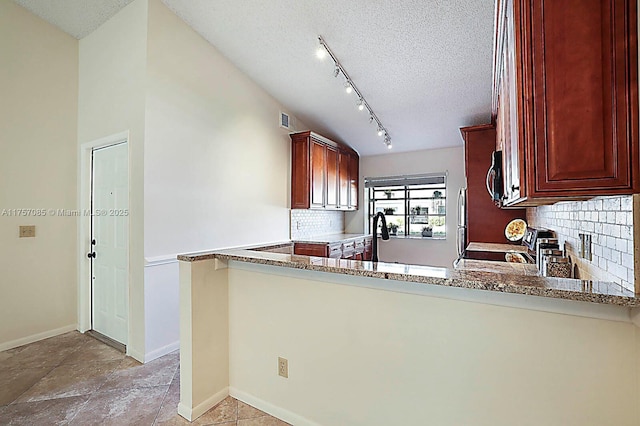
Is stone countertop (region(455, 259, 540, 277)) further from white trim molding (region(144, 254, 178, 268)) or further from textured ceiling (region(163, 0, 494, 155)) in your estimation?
white trim molding (region(144, 254, 178, 268))

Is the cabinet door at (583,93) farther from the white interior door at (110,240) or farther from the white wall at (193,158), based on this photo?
the white interior door at (110,240)

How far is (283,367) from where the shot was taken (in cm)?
194

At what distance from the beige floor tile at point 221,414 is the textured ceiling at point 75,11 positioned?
355 cm

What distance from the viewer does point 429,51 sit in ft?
9.84

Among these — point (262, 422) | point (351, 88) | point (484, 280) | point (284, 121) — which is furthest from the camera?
point (284, 121)

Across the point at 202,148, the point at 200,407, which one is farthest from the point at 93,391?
the point at 202,148

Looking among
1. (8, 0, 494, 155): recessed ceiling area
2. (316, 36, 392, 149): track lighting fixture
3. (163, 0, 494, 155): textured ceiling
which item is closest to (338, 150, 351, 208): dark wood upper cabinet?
(316, 36, 392, 149): track lighting fixture

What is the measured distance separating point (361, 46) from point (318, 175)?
2.06 m

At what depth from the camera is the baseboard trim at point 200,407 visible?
77.5 inches

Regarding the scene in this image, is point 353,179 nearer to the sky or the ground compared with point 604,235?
nearer to the sky

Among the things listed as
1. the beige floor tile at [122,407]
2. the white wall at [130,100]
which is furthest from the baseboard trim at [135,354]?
the beige floor tile at [122,407]

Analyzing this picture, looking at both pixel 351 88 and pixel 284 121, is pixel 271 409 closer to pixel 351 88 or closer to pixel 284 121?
pixel 351 88

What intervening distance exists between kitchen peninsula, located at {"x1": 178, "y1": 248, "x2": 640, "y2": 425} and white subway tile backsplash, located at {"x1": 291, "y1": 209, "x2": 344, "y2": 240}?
2.79 metres

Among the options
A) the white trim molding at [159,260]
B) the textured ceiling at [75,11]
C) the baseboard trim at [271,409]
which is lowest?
the baseboard trim at [271,409]
